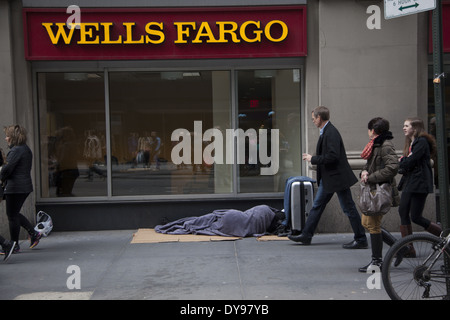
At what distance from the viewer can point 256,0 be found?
8.48 metres

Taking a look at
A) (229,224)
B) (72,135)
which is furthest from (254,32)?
(72,135)

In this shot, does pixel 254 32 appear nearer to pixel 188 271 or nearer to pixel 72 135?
pixel 72 135

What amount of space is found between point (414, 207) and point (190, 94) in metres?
4.43

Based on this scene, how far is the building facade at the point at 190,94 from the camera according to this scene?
838 cm

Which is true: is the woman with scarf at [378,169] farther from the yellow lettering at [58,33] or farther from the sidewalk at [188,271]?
the yellow lettering at [58,33]

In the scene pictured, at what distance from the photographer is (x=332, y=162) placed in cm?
660

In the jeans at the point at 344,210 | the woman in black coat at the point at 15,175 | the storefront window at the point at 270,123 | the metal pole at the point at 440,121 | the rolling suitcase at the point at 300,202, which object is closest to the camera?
the metal pole at the point at 440,121

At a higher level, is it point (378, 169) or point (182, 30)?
point (182, 30)

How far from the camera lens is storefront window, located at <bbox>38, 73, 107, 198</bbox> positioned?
8875 millimetres

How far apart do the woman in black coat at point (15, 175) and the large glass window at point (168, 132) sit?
170cm

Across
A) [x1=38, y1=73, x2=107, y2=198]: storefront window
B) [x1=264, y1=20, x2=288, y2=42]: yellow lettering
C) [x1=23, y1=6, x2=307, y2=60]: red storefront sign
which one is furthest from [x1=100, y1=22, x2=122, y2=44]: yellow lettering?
[x1=264, y1=20, x2=288, y2=42]: yellow lettering

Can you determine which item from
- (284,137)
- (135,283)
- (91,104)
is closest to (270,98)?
(284,137)

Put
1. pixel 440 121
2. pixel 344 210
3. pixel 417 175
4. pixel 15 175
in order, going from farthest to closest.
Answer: pixel 15 175
pixel 344 210
pixel 417 175
pixel 440 121

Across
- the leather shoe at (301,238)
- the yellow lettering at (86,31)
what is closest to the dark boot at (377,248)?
the leather shoe at (301,238)
